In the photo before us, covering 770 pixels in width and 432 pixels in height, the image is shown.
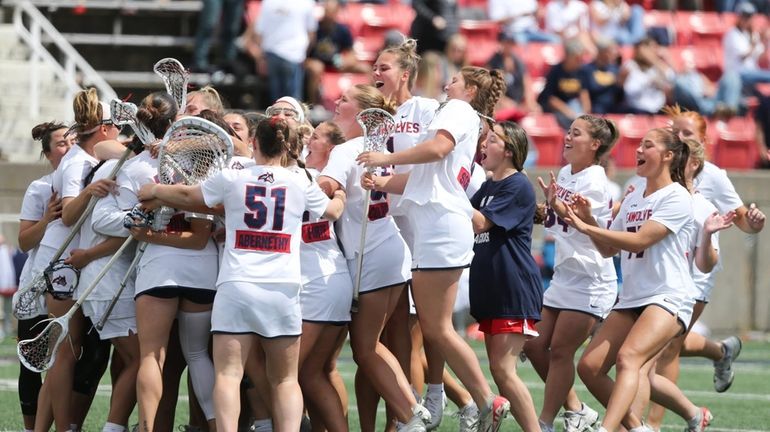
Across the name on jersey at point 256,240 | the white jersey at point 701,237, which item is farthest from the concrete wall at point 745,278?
the name on jersey at point 256,240

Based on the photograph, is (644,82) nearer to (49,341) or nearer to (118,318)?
(118,318)

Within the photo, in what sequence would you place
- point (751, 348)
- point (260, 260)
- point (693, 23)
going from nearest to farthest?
point (260, 260), point (751, 348), point (693, 23)

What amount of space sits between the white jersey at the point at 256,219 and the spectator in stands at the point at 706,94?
34.3 ft

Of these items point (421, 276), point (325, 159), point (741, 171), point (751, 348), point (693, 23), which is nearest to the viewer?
point (421, 276)

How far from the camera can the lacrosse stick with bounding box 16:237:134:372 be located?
6957 mm

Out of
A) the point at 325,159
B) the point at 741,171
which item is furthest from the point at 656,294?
the point at 741,171

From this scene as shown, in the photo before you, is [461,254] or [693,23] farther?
[693,23]

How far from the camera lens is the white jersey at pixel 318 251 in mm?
7078

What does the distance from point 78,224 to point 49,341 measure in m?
0.64

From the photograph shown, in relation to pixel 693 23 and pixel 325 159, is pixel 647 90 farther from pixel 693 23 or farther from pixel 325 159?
pixel 325 159

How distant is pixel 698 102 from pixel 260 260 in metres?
11.1

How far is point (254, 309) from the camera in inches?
256

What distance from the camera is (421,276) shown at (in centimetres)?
712

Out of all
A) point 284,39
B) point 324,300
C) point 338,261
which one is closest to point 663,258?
point 338,261
